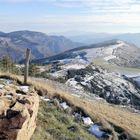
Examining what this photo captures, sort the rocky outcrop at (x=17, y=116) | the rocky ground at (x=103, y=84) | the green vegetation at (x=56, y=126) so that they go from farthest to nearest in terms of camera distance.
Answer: the rocky ground at (x=103, y=84)
the green vegetation at (x=56, y=126)
the rocky outcrop at (x=17, y=116)

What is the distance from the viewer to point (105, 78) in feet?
301

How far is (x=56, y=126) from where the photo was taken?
21219mm

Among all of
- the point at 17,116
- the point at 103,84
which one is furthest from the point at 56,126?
the point at 103,84

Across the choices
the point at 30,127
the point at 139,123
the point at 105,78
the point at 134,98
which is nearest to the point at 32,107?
the point at 30,127

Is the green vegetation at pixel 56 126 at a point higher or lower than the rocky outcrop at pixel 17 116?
lower

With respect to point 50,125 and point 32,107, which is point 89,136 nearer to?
point 50,125

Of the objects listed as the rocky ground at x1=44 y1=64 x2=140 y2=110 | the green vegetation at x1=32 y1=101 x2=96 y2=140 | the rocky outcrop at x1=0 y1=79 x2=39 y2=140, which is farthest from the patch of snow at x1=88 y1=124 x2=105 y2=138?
the rocky ground at x1=44 y1=64 x2=140 y2=110

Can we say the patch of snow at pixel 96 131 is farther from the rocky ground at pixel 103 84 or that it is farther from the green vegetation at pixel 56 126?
the rocky ground at pixel 103 84

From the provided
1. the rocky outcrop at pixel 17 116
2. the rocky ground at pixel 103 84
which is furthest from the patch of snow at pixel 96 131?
the rocky ground at pixel 103 84

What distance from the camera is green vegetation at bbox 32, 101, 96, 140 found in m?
19.6

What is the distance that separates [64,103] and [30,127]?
28.6 ft

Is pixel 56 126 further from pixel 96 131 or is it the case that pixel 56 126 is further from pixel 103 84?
pixel 103 84

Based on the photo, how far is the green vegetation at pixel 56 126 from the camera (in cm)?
1959

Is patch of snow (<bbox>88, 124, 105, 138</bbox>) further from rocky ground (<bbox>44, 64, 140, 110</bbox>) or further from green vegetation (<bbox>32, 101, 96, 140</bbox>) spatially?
rocky ground (<bbox>44, 64, 140, 110</bbox>)
